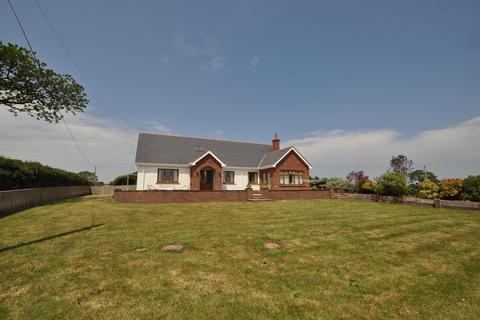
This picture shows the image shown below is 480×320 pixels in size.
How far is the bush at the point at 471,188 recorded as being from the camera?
17.1 m

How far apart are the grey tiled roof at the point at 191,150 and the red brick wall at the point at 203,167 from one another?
185cm

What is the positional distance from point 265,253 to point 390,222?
27.9ft

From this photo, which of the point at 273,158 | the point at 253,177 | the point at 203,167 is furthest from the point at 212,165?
the point at 273,158

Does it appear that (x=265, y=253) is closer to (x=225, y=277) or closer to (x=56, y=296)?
(x=225, y=277)

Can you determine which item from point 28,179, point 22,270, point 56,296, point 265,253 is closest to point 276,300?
point 265,253

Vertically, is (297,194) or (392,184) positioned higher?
(392,184)

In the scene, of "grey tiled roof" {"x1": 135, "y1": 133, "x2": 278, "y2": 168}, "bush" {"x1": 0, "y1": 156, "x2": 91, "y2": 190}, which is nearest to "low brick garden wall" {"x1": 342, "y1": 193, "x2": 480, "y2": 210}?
"grey tiled roof" {"x1": 135, "y1": 133, "x2": 278, "y2": 168}

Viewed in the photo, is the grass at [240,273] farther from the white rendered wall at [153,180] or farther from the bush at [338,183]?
the bush at [338,183]

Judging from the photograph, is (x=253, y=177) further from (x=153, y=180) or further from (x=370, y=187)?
(x=370, y=187)

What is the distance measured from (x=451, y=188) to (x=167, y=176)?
27013 mm

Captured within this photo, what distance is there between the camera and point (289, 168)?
1186 inches

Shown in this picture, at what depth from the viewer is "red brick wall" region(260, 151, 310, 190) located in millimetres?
29258

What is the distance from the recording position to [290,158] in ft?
99.5

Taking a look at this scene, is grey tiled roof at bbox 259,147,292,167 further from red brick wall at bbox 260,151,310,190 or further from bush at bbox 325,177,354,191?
bush at bbox 325,177,354,191
